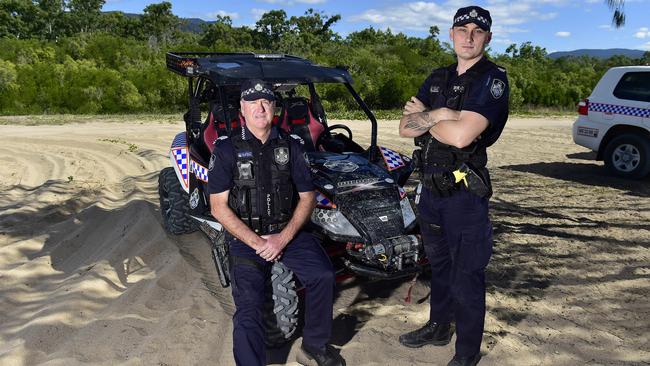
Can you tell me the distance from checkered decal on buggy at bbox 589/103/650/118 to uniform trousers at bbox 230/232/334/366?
23.3 feet

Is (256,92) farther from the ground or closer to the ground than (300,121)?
farther from the ground

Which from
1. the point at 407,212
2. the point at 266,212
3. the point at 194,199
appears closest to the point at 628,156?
the point at 407,212

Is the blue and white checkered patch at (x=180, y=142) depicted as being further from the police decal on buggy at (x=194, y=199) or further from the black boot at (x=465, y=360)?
the black boot at (x=465, y=360)

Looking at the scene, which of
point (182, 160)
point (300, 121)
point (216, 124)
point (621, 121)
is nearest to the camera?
point (216, 124)

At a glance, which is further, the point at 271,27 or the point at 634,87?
the point at 271,27

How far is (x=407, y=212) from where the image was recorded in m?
4.01

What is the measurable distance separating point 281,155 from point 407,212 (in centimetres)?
111

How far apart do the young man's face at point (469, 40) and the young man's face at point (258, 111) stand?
1174 mm

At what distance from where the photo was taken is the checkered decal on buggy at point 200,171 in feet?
14.9

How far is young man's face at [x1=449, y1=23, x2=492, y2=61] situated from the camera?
296 centimetres

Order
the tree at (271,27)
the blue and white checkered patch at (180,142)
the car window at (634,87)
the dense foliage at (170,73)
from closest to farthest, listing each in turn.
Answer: the blue and white checkered patch at (180,142) < the car window at (634,87) < the dense foliage at (170,73) < the tree at (271,27)

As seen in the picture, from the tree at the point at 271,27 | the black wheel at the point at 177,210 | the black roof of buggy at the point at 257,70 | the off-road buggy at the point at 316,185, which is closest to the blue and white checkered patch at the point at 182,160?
the off-road buggy at the point at 316,185

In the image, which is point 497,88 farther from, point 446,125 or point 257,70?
point 257,70

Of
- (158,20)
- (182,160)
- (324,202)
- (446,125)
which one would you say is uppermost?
(158,20)
